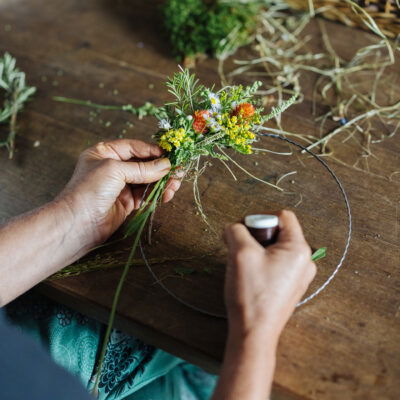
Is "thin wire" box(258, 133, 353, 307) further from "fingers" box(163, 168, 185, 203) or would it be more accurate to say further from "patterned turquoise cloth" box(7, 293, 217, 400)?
"patterned turquoise cloth" box(7, 293, 217, 400)

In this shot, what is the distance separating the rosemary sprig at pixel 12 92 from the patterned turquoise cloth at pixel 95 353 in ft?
1.85

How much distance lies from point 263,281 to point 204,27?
3.27 feet

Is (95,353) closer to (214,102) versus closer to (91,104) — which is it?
(214,102)

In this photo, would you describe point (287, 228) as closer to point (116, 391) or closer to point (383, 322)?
point (383, 322)

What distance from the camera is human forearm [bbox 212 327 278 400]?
0.77m

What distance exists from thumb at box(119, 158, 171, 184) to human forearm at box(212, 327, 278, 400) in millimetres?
410

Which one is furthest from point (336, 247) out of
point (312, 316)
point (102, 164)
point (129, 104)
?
point (129, 104)

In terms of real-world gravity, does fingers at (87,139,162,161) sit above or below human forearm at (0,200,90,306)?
above

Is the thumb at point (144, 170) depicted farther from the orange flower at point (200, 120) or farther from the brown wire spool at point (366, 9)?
the brown wire spool at point (366, 9)

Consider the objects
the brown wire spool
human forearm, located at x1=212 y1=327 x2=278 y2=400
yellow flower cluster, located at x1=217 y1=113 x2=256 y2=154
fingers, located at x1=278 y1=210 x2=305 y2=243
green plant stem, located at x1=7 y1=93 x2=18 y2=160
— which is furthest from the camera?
the brown wire spool

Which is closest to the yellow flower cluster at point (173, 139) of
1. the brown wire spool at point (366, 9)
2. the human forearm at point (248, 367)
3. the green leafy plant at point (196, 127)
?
the green leafy plant at point (196, 127)

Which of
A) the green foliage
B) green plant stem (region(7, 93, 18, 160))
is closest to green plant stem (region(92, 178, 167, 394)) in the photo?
green plant stem (region(7, 93, 18, 160))

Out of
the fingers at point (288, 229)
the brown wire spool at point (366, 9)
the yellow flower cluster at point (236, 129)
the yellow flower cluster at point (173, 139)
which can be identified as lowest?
the fingers at point (288, 229)

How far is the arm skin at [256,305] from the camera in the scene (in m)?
0.78
